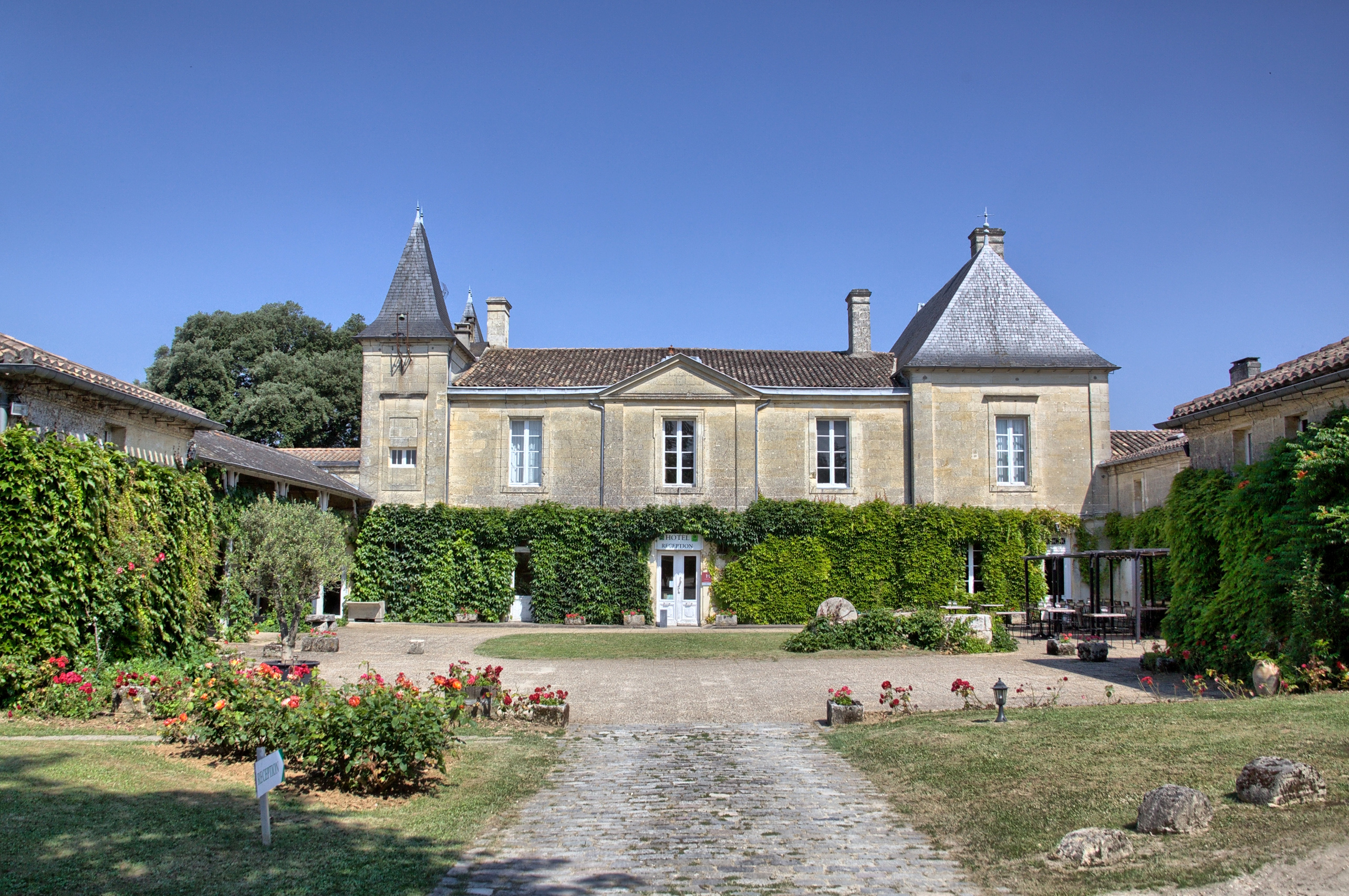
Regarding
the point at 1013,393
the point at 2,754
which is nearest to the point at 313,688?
the point at 2,754

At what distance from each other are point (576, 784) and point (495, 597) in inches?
702

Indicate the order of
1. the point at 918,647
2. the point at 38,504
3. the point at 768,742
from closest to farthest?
the point at 768,742 → the point at 38,504 → the point at 918,647

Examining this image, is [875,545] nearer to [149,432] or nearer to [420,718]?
[149,432]

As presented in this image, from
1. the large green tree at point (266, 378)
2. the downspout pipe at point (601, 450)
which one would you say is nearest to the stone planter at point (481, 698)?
the downspout pipe at point (601, 450)

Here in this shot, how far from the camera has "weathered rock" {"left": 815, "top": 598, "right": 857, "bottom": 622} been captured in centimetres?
1844

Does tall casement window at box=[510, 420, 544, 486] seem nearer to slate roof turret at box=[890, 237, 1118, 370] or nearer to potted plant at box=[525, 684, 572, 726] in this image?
slate roof turret at box=[890, 237, 1118, 370]

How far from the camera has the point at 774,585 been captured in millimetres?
24984

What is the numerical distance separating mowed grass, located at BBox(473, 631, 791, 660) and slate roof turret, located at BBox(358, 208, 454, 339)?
9540mm

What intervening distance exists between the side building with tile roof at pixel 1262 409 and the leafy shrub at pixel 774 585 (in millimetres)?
11547

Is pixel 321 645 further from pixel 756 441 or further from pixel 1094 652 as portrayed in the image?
pixel 1094 652

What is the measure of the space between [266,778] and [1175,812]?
518cm

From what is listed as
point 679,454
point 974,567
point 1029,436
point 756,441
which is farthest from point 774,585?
point 1029,436

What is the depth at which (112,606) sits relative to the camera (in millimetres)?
10977

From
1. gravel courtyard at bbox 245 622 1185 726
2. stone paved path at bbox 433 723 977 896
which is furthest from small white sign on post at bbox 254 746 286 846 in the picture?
gravel courtyard at bbox 245 622 1185 726
